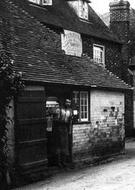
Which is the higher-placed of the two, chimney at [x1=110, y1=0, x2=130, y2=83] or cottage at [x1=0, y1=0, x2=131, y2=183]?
chimney at [x1=110, y1=0, x2=130, y2=83]

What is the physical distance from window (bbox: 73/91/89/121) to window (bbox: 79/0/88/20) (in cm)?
1087

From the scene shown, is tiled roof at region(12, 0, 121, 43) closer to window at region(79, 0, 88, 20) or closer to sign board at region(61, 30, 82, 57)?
window at region(79, 0, 88, 20)

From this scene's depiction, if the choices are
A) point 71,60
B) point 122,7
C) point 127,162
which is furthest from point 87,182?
point 122,7

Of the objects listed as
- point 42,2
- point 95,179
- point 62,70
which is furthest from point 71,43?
point 42,2

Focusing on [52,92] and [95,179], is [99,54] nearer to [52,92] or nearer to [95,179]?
[52,92]

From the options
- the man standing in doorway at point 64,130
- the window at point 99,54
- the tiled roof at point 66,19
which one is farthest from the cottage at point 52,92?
the window at point 99,54

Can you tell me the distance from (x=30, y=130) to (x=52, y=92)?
2.81m

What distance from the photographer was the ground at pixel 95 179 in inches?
446

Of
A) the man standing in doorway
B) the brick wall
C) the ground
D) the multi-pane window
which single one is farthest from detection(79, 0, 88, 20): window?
the ground

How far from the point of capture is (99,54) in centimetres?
2678

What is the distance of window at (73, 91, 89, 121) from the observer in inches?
645

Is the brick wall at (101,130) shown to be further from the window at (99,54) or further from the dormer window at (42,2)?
the dormer window at (42,2)

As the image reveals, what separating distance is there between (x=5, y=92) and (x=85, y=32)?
543 inches

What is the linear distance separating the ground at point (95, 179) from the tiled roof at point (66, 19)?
9.24 meters
